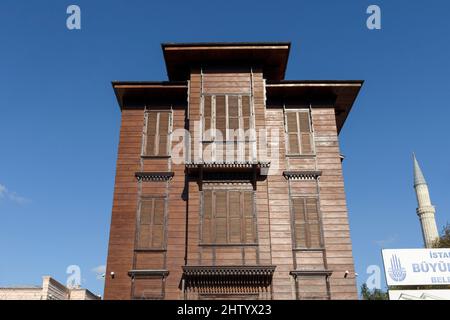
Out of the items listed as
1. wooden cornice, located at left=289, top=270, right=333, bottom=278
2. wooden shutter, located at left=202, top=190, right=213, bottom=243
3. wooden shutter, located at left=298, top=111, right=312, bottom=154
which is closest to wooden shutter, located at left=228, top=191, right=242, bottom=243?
wooden shutter, located at left=202, top=190, right=213, bottom=243

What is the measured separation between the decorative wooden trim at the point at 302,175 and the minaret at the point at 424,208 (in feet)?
209

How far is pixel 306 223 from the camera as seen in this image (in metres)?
16.9

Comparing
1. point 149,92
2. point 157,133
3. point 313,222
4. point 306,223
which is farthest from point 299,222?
point 149,92

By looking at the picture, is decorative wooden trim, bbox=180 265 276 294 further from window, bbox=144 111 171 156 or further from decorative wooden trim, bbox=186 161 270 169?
window, bbox=144 111 171 156

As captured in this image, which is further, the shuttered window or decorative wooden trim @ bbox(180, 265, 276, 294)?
the shuttered window

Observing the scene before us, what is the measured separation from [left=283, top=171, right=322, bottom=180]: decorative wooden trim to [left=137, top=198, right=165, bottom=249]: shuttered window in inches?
205

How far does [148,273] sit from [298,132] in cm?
854

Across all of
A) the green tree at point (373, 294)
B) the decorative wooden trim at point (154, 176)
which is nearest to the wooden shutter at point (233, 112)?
the decorative wooden trim at point (154, 176)

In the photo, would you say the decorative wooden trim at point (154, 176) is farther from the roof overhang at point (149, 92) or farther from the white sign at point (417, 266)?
the white sign at point (417, 266)

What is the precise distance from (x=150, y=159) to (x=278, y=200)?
222 inches

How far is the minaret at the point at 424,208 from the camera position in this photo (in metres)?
73.3

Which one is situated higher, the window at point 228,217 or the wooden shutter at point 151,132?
the wooden shutter at point 151,132

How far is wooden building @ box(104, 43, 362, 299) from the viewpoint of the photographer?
15.8 meters
